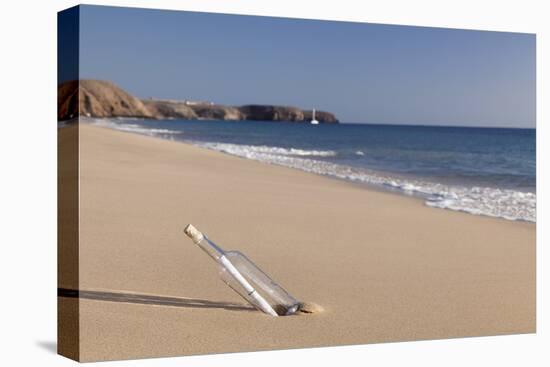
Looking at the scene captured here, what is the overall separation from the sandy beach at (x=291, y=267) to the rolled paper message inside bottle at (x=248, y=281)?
11cm

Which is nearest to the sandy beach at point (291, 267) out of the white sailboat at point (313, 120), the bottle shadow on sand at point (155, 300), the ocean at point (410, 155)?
the bottle shadow on sand at point (155, 300)

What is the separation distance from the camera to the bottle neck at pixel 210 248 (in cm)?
664

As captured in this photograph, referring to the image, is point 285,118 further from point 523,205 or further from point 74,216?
point 523,205

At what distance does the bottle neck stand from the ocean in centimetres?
139

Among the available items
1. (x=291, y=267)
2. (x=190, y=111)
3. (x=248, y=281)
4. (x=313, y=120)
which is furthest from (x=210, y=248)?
(x=313, y=120)

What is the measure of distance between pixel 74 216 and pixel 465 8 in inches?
147

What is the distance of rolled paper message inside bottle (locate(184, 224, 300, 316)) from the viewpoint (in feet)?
21.9

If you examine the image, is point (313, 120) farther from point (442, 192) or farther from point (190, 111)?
point (442, 192)

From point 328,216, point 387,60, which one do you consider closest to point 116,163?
point 328,216

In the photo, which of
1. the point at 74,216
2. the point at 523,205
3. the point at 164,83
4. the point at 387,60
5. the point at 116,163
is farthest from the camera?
the point at 116,163

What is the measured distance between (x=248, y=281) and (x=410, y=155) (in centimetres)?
303

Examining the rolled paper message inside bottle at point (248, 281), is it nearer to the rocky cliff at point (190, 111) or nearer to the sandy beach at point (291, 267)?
the sandy beach at point (291, 267)

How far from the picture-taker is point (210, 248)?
22.0 feet
